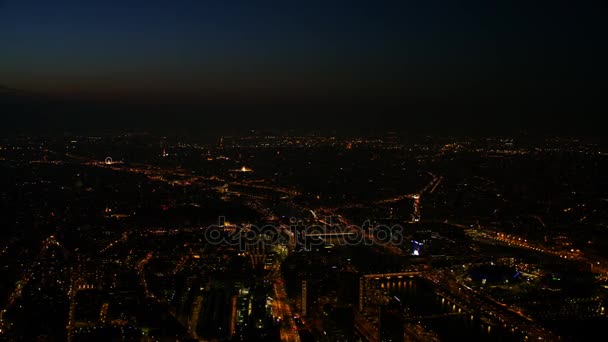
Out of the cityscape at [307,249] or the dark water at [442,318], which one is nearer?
the dark water at [442,318]

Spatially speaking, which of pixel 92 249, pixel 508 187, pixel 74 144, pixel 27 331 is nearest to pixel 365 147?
pixel 508 187

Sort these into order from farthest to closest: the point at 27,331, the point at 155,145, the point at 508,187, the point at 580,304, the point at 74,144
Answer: the point at 155,145, the point at 74,144, the point at 508,187, the point at 580,304, the point at 27,331

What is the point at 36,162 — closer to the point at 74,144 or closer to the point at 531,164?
the point at 74,144

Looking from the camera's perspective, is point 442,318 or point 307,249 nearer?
point 442,318
